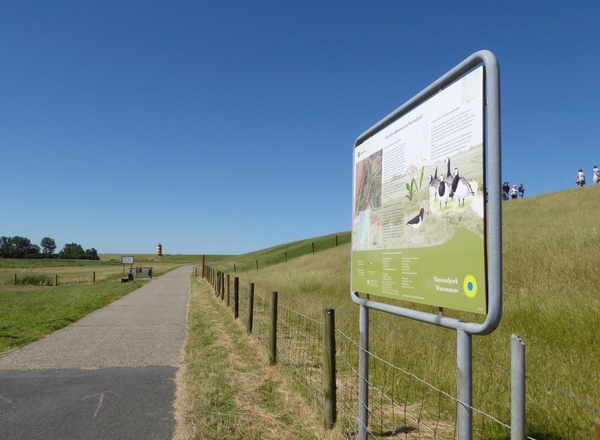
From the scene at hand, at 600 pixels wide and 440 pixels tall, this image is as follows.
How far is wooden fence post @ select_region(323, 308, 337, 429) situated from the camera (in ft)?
14.4

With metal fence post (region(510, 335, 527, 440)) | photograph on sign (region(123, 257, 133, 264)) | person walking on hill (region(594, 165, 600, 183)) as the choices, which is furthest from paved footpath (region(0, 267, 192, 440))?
photograph on sign (region(123, 257, 133, 264))

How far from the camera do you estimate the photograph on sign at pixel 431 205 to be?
2457 mm

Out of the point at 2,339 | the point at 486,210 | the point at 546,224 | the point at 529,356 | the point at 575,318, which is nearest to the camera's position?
the point at 486,210

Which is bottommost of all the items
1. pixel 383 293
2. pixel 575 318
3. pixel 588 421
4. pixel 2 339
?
pixel 2 339

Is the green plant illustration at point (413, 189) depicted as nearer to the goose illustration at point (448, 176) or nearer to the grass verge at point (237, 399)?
the goose illustration at point (448, 176)

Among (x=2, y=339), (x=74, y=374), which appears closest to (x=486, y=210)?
(x=74, y=374)

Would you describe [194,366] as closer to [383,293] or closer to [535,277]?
[383,293]

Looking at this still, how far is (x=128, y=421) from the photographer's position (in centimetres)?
473

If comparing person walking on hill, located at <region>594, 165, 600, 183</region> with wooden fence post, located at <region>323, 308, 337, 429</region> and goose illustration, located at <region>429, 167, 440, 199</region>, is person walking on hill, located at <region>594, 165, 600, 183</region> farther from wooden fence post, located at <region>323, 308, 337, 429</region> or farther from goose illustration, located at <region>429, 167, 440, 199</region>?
goose illustration, located at <region>429, 167, 440, 199</region>

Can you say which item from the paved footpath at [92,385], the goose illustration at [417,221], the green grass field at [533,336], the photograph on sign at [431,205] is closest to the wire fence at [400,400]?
the green grass field at [533,336]

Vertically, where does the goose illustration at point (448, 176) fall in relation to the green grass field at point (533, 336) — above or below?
above

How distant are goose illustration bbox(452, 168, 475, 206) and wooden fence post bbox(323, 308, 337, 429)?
2.21 meters

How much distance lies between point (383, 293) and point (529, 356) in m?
2.79

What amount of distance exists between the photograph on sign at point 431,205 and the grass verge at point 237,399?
172cm
